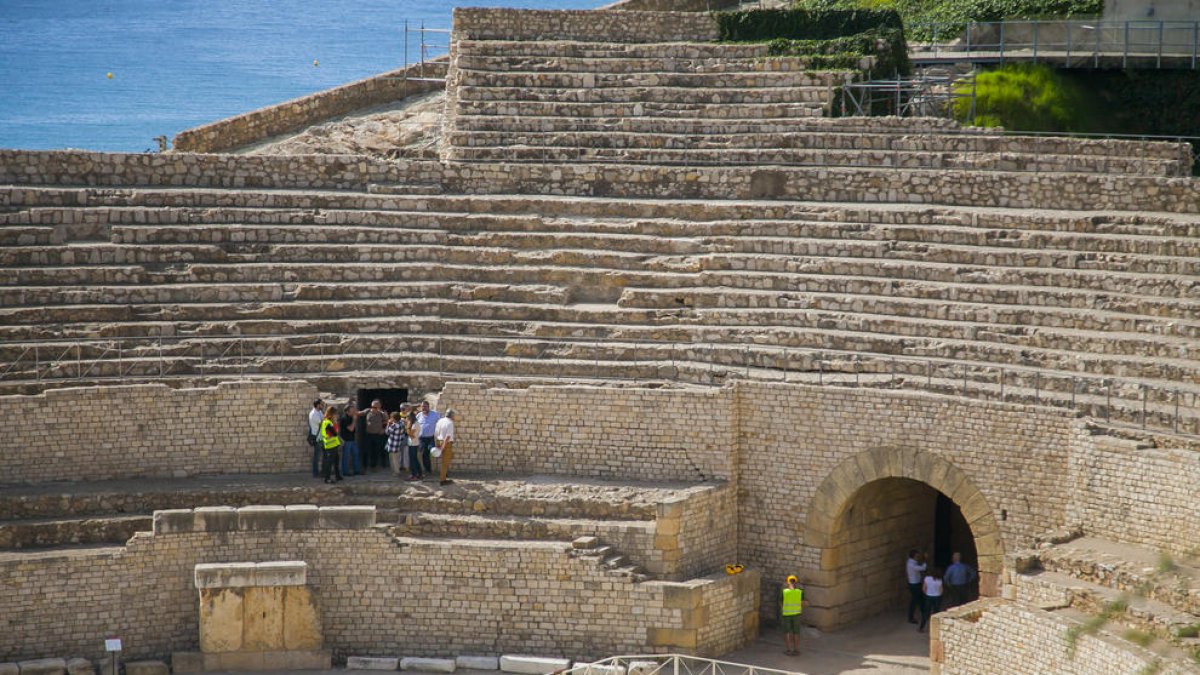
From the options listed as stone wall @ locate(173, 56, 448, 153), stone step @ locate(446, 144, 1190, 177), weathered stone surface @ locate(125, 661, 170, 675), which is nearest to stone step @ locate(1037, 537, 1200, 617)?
stone step @ locate(446, 144, 1190, 177)

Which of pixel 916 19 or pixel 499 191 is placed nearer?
pixel 499 191

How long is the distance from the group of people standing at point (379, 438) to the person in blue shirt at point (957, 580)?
7.10 m

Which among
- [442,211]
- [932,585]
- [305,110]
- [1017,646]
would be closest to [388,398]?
[442,211]

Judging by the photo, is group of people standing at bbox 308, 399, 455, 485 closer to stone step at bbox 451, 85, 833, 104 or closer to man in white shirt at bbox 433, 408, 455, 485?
man in white shirt at bbox 433, 408, 455, 485

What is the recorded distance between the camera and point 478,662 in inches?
1039

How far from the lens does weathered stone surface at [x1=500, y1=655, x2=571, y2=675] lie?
26141mm

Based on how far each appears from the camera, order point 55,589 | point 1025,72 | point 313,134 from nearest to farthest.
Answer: point 55,589 → point 1025,72 → point 313,134

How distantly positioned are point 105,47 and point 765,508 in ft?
93.7

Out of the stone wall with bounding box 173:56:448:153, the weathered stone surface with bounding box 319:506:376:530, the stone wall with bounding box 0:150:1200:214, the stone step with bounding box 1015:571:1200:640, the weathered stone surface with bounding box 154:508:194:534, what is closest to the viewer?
the stone step with bounding box 1015:571:1200:640

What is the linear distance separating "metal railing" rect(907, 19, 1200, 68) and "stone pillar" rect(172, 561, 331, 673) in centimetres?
1490

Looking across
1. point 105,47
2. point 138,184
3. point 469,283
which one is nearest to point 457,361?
point 469,283

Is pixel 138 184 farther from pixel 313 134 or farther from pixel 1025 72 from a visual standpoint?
pixel 1025 72

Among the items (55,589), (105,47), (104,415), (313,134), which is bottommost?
(55,589)

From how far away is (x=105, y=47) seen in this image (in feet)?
166
